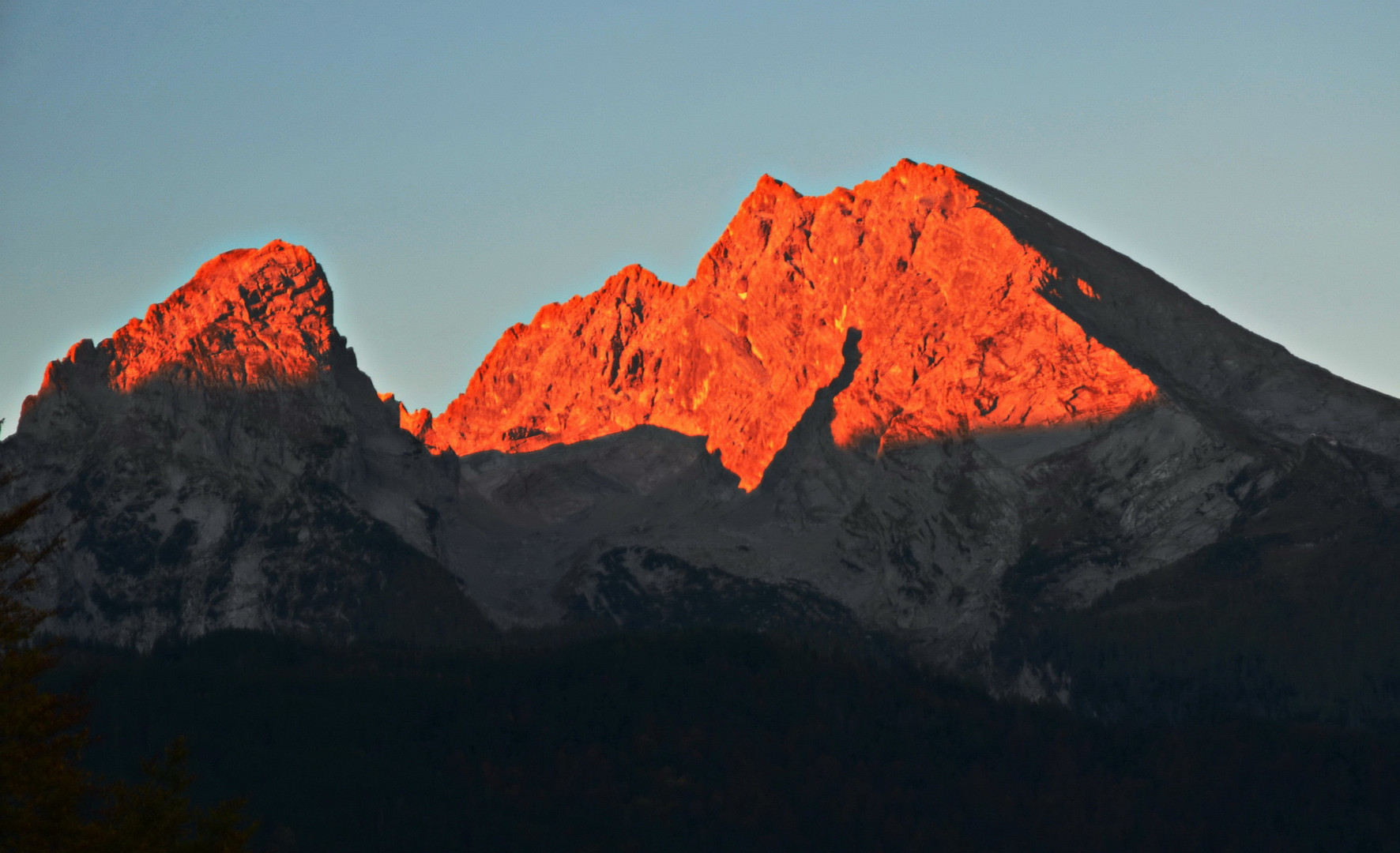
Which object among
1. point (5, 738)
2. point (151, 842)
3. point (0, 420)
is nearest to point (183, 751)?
point (151, 842)

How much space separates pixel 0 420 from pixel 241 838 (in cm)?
2120

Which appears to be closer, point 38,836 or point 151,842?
point 38,836

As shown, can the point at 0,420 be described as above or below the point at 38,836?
above

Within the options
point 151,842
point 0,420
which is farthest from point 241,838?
point 0,420

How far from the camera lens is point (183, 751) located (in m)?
88.5

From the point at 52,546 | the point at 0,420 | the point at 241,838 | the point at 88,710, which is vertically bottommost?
the point at 241,838

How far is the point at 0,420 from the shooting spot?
83.3 meters

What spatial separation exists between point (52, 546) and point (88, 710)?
7046mm

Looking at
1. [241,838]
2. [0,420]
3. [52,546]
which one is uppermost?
[0,420]

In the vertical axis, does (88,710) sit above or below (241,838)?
above

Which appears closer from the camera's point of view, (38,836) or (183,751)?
(38,836)

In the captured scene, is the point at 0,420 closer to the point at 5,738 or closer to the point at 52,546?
the point at 52,546

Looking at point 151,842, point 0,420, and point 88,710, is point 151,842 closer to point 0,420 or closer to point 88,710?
point 88,710

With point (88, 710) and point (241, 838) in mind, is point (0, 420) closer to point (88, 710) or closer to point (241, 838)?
point (88, 710)
